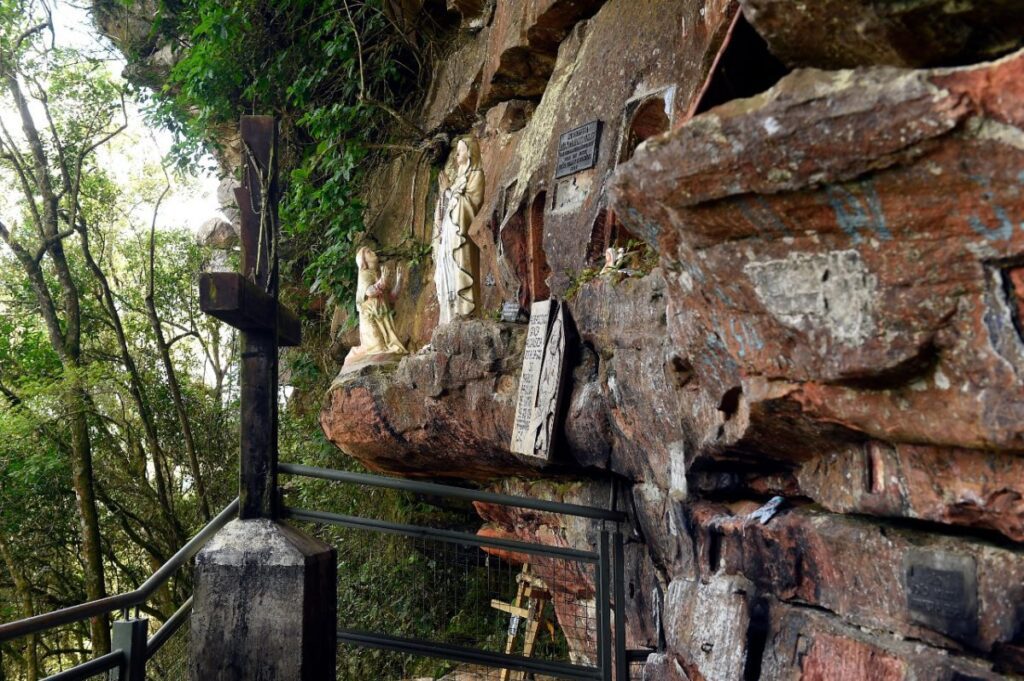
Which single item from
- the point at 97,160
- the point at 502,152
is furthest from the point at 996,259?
the point at 97,160

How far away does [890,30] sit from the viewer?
7.48ft

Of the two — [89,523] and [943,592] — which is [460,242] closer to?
[89,523]

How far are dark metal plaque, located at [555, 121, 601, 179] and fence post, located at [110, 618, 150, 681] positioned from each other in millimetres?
4341

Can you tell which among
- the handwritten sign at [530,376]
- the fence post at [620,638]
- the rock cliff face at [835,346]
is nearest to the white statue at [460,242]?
the handwritten sign at [530,376]

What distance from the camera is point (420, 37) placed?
33.6 ft

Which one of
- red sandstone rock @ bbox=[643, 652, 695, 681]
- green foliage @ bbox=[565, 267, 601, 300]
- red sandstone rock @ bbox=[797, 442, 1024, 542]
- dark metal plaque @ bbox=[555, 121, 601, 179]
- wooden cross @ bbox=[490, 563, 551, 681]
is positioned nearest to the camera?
red sandstone rock @ bbox=[797, 442, 1024, 542]

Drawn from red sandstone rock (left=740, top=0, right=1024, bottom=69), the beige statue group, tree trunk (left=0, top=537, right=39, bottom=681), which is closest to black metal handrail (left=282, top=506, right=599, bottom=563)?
red sandstone rock (left=740, top=0, right=1024, bottom=69)

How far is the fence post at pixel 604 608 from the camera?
421 cm

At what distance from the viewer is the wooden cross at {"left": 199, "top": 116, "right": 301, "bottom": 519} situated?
3.79 meters

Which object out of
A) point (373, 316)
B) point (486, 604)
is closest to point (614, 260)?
point (373, 316)

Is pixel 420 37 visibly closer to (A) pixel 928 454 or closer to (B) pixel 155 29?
(B) pixel 155 29

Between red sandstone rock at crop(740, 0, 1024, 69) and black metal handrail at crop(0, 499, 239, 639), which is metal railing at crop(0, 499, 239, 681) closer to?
black metal handrail at crop(0, 499, 239, 639)

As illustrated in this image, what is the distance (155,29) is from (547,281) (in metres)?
8.07

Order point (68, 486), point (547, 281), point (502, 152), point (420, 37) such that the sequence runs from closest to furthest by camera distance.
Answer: point (547, 281) → point (502, 152) → point (420, 37) → point (68, 486)
